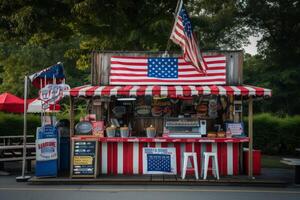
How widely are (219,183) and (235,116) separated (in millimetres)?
2563

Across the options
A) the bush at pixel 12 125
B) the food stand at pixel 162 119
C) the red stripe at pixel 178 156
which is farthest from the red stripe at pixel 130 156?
the bush at pixel 12 125

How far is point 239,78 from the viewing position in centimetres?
1385

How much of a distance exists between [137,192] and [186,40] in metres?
4.21

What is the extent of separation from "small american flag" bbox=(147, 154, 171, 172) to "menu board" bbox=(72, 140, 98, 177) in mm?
1561

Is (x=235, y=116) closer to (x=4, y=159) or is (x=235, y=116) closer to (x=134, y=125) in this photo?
(x=134, y=125)

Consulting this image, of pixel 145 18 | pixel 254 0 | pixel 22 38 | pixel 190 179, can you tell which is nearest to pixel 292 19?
pixel 254 0

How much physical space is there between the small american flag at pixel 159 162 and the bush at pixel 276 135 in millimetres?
9549

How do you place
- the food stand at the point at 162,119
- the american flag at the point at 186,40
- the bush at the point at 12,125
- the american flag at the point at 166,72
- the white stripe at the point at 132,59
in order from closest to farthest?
the american flag at the point at 186,40 < the food stand at the point at 162,119 < the american flag at the point at 166,72 < the white stripe at the point at 132,59 < the bush at the point at 12,125

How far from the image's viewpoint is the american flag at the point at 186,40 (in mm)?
12398

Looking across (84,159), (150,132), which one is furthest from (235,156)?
(84,159)

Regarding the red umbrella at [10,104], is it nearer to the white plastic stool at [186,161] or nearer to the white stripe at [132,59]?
the white stripe at [132,59]

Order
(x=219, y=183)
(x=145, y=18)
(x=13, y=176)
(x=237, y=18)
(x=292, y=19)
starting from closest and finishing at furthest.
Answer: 1. (x=219, y=183)
2. (x=13, y=176)
3. (x=145, y=18)
4. (x=292, y=19)
5. (x=237, y=18)

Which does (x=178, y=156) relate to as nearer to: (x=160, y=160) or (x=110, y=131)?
(x=160, y=160)

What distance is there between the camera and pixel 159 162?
1316 centimetres
